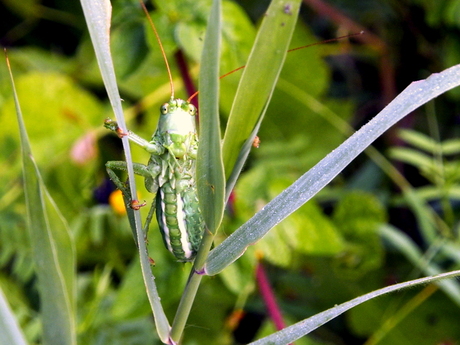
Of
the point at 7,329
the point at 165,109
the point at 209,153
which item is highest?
the point at 165,109

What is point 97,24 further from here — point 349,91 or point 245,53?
point 349,91

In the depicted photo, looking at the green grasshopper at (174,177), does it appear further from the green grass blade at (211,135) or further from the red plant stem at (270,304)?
the red plant stem at (270,304)

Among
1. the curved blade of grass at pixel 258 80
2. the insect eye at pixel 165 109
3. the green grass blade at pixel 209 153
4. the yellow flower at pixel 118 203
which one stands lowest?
the green grass blade at pixel 209 153

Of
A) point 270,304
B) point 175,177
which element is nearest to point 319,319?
point 175,177

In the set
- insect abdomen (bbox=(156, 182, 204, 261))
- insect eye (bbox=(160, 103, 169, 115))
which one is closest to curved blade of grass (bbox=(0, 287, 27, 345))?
insect abdomen (bbox=(156, 182, 204, 261))

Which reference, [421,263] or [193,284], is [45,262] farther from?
[421,263]

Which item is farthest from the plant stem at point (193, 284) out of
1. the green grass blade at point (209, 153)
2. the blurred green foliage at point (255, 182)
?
the blurred green foliage at point (255, 182)

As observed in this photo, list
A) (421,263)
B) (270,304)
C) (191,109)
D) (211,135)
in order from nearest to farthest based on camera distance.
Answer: (211,135) < (191,109) < (270,304) < (421,263)
